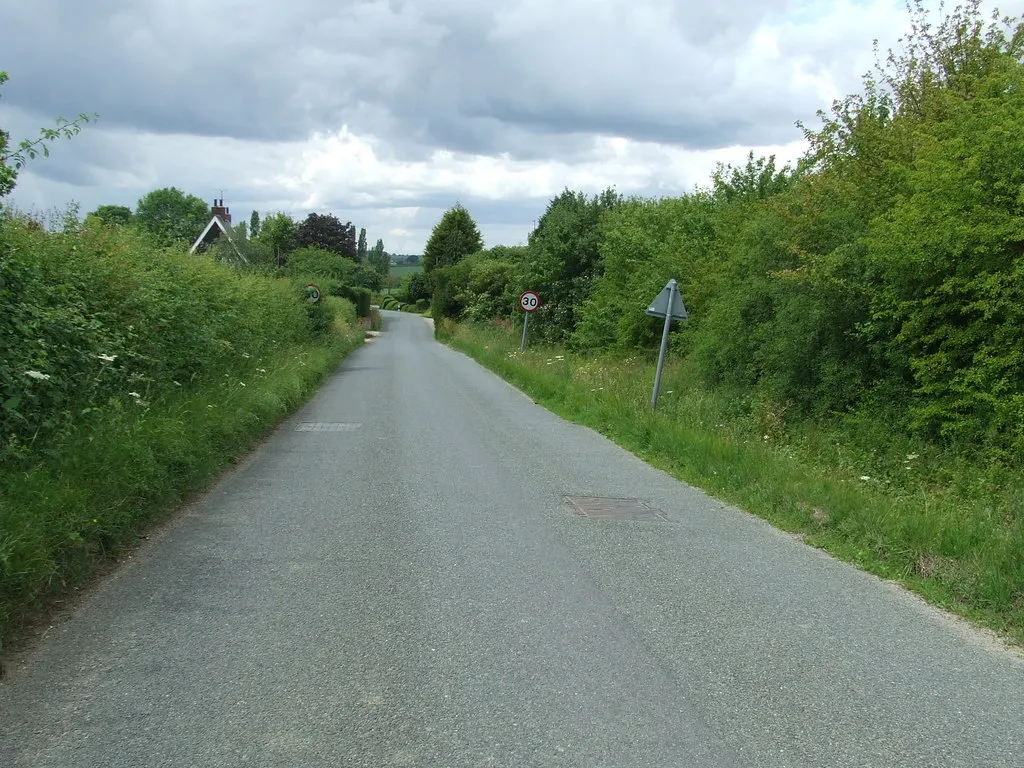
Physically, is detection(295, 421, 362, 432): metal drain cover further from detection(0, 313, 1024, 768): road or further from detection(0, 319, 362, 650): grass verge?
detection(0, 313, 1024, 768): road

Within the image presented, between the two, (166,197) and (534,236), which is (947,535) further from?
(166,197)

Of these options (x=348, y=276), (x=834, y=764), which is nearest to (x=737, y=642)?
(x=834, y=764)

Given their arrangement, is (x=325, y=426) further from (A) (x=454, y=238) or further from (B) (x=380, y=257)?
(B) (x=380, y=257)

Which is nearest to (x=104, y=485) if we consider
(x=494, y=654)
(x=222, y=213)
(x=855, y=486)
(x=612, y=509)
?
(x=494, y=654)

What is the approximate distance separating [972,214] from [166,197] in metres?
77.4

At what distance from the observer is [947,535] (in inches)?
265

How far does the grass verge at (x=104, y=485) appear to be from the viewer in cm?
508


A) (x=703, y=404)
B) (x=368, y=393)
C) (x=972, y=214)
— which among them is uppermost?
(x=972, y=214)

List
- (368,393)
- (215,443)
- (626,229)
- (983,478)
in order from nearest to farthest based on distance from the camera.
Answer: (983,478)
(215,443)
(368,393)
(626,229)

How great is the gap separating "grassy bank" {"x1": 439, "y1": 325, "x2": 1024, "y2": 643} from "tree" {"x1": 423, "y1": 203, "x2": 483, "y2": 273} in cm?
7497

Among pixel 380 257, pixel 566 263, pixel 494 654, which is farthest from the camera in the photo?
Result: pixel 380 257

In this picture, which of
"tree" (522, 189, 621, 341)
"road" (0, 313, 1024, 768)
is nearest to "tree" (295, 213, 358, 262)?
"tree" (522, 189, 621, 341)

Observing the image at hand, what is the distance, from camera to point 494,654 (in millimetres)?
4605

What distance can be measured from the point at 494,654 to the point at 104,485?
153 inches
